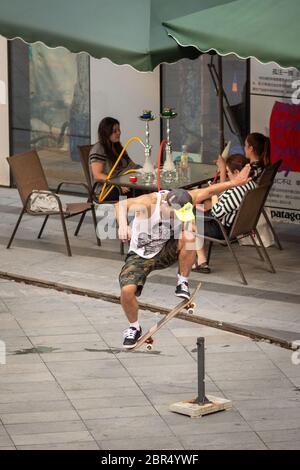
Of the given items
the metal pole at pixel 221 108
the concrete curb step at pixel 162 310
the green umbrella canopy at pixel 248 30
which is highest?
the green umbrella canopy at pixel 248 30

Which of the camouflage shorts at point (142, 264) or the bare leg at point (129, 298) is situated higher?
the camouflage shorts at point (142, 264)

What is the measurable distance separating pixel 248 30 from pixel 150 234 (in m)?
2.98

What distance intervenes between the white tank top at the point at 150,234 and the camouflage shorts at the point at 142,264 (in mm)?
44

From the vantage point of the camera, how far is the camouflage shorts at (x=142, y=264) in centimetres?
1092

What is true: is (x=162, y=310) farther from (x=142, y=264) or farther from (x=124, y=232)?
(x=124, y=232)

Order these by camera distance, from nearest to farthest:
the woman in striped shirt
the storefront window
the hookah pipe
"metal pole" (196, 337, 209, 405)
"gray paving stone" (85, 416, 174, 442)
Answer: "gray paving stone" (85, 416, 174, 442) → "metal pole" (196, 337, 209, 405) → the woman in striped shirt → the hookah pipe → the storefront window

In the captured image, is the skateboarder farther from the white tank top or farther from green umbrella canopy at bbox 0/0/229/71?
green umbrella canopy at bbox 0/0/229/71

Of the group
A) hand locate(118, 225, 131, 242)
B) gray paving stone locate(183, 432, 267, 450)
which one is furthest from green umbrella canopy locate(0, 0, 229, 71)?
gray paving stone locate(183, 432, 267, 450)

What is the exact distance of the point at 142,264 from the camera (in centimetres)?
1102

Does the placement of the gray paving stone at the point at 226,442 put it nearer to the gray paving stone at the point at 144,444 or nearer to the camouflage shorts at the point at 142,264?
the gray paving stone at the point at 144,444

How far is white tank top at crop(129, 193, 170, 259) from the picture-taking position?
1092 centimetres

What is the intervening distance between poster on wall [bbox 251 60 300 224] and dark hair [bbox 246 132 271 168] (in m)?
1.35

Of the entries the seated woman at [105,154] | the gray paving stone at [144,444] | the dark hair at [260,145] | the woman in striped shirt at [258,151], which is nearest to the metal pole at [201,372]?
the gray paving stone at [144,444]
